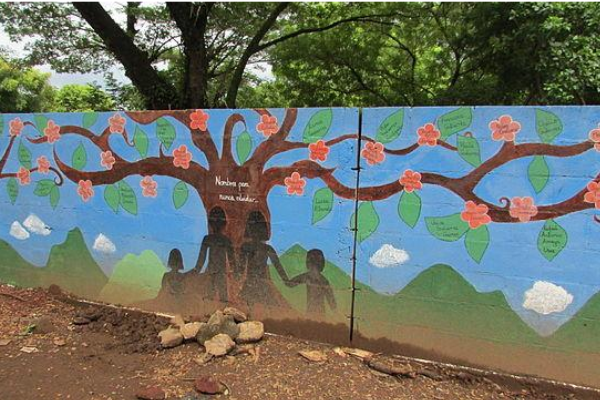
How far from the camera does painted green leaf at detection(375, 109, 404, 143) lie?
3350mm

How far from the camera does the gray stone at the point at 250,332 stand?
12.2ft

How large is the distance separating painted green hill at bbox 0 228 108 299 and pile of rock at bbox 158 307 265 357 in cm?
114

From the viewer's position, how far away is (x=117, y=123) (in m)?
4.30

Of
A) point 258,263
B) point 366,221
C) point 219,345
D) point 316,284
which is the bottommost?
point 219,345

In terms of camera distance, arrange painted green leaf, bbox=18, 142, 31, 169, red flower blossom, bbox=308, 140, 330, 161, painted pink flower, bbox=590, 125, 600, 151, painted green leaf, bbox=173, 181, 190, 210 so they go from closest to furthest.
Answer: painted pink flower, bbox=590, 125, 600, 151, red flower blossom, bbox=308, 140, 330, 161, painted green leaf, bbox=173, 181, 190, 210, painted green leaf, bbox=18, 142, 31, 169

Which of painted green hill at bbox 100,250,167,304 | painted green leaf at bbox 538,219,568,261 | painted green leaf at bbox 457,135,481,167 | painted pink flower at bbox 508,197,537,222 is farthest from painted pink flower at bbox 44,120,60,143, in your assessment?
painted green leaf at bbox 538,219,568,261

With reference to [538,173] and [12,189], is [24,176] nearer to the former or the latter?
[12,189]

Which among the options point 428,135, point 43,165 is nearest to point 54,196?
point 43,165

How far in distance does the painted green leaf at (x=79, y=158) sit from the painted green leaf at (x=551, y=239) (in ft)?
12.7

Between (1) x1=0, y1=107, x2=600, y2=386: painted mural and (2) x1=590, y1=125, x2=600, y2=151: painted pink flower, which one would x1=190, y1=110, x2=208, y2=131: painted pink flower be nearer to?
(1) x1=0, y1=107, x2=600, y2=386: painted mural

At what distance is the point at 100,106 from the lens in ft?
58.2

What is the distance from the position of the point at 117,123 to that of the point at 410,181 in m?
2.65

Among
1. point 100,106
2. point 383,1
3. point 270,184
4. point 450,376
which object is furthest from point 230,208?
point 100,106

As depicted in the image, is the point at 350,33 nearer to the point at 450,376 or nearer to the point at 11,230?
the point at 11,230
